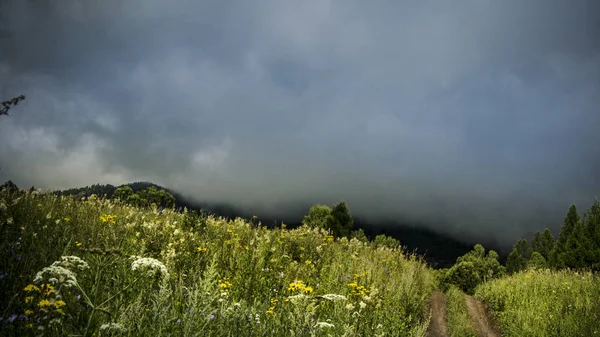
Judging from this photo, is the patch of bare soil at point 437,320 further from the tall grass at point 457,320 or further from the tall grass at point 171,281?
the tall grass at point 171,281

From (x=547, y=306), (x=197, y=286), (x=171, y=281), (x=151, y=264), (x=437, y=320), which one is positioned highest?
(x=151, y=264)

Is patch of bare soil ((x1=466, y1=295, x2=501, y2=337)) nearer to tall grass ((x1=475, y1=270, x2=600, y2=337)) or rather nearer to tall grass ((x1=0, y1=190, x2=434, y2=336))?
tall grass ((x1=475, y1=270, x2=600, y2=337))

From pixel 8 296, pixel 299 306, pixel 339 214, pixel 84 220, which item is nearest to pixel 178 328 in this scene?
pixel 299 306

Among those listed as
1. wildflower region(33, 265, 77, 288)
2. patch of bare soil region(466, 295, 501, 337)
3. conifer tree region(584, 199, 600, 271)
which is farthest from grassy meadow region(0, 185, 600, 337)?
conifer tree region(584, 199, 600, 271)

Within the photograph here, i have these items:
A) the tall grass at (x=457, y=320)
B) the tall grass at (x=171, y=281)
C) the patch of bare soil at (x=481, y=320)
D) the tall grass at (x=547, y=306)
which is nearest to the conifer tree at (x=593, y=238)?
the tall grass at (x=547, y=306)

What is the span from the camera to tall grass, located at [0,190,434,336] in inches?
88.6

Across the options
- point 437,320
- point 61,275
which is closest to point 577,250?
point 437,320

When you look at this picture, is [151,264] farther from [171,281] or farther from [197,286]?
[171,281]

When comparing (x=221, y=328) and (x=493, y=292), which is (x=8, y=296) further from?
(x=493, y=292)

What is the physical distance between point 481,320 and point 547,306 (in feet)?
8.36

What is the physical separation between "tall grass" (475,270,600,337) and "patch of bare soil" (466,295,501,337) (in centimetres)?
34

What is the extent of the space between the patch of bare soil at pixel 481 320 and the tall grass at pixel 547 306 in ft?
1.10

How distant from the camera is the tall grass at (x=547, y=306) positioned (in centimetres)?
798

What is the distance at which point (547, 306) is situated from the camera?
9.71m
